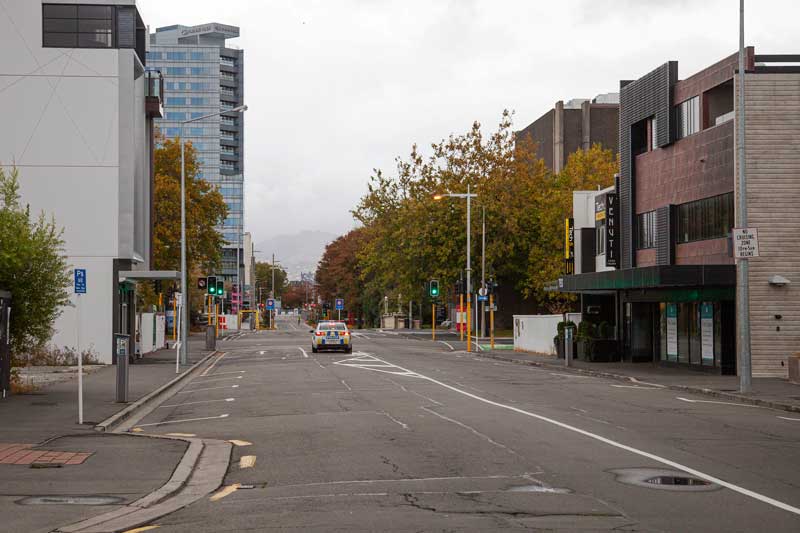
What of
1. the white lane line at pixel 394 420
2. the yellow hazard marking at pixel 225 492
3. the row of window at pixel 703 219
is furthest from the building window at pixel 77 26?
the yellow hazard marking at pixel 225 492

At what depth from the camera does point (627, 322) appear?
42.7 m

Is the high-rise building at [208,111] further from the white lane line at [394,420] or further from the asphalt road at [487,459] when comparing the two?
the white lane line at [394,420]

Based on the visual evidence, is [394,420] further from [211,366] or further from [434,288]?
[434,288]

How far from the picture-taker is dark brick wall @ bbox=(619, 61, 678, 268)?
1484 inches

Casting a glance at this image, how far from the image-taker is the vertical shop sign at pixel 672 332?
1474 inches

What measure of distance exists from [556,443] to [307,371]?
64.5ft

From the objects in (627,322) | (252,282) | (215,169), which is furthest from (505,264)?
(215,169)

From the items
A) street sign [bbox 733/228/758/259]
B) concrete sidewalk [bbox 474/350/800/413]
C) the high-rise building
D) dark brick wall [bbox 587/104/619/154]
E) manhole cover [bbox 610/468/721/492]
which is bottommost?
concrete sidewalk [bbox 474/350/800/413]

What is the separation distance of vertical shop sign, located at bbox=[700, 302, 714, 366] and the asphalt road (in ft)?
27.0

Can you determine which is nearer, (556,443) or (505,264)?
(556,443)

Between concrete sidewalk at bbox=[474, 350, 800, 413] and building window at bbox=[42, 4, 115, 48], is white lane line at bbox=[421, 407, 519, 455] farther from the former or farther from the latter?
building window at bbox=[42, 4, 115, 48]

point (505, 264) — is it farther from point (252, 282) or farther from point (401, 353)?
point (252, 282)

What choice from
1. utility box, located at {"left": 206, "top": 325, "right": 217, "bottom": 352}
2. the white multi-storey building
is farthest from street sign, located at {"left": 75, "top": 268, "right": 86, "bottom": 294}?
utility box, located at {"left": 206, "top": 325, "right": 217, "bottom": 352}

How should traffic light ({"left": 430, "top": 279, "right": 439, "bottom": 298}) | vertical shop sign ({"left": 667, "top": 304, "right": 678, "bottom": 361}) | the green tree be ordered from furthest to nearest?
traffic light ({"left": 430, "top": 279, "right": 439, "bottom": 298}) < vertical shop sign ({"left": 667, "top": 304, "right": 678, "bottom": 361}) < the green tree
